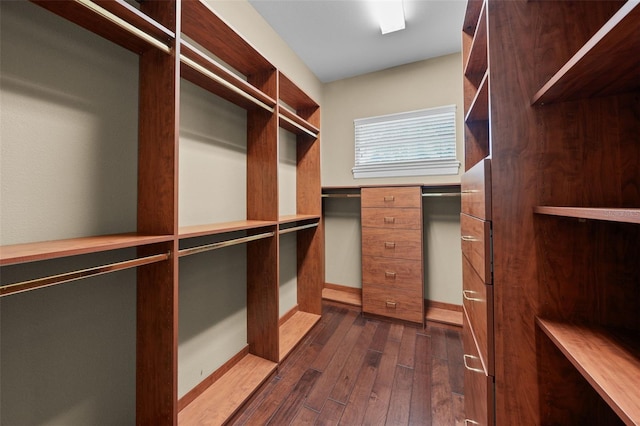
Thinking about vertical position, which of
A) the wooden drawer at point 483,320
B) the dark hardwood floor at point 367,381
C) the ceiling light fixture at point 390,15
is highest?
the ceiling light fixture at point 390,15

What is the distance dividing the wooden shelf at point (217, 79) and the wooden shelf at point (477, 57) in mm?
Answer: 1206

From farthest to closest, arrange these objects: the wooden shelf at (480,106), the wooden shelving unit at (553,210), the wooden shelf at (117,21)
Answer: the wooden shelf at (480,106) → the wooden shelf at (117,21) → the wooden shelving unit at (553,210)

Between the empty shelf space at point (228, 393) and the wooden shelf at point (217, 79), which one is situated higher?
the wooden shelf at point (217, 79)

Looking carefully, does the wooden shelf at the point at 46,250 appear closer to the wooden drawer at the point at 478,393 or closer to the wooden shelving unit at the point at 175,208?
the wooden shelving unit at the point at 175,208

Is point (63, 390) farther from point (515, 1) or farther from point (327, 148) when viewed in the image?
point (327, 148)

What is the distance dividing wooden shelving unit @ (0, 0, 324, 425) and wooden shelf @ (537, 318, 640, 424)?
1298 millimetres

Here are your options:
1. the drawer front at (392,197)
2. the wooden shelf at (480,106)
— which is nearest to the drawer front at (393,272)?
the drawer front at (392,197)

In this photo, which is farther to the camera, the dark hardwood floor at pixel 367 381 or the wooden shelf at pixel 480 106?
the dark hardwood floor at pixel 367 381

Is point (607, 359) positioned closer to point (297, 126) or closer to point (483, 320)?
point (483, 320)

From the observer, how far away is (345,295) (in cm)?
294

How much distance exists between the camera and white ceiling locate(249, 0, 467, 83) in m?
1.92

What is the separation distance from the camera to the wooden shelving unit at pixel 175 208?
94cm

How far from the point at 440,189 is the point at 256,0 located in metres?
2.30

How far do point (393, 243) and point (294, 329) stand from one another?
3.99ft
